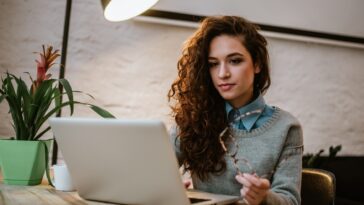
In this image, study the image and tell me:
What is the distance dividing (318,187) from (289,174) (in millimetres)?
146

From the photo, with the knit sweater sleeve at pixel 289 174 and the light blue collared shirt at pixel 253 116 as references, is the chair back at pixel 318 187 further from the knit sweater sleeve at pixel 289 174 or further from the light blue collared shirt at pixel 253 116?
the light blue collared shirt at pixel 253 116

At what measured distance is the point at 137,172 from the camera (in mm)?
929

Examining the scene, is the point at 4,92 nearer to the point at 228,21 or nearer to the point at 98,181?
the point at 98,181

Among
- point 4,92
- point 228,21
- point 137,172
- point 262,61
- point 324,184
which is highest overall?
point 228,21

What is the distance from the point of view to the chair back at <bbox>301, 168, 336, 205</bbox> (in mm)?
1296

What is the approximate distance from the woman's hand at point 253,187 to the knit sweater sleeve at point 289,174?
7 centimetres

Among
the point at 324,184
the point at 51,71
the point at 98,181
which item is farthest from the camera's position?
the point at 51,71

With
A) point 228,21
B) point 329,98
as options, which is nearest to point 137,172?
point 228,21

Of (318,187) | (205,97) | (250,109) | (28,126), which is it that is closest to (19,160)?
(28,126)

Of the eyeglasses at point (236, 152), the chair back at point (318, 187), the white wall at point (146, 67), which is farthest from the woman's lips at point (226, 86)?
the white wall at point (146, 67)

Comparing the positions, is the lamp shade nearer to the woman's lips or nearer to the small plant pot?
the woman's lips

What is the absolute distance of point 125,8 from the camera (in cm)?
158

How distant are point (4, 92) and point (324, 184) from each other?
1037 millimetres

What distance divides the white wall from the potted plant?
25.3 inches
